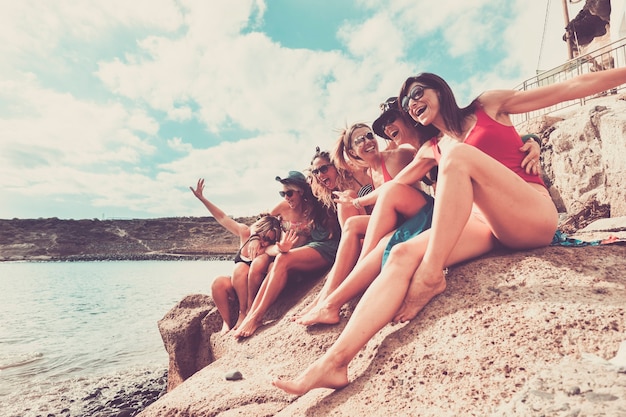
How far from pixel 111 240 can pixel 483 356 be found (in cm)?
7895

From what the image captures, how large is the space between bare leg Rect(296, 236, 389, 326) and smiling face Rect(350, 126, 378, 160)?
1.18m

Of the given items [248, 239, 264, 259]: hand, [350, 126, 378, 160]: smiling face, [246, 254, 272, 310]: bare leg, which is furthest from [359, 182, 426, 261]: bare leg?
[248, 239, 264, 259]: hand

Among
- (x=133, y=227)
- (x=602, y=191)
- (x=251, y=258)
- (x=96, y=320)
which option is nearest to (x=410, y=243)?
(x=251, y=258)

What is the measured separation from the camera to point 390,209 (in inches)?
105

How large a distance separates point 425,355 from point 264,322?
2.59 metres

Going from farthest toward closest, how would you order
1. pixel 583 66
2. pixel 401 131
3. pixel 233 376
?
pixel 583 66, pixel 401 131, pixel 233 376

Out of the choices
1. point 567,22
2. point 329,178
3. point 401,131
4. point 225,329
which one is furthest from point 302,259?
point 567,22

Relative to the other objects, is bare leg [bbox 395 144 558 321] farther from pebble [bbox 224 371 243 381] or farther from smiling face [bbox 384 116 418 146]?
pebble [bbox 224 371 243 381]

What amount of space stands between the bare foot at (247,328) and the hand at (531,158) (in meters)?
2.99

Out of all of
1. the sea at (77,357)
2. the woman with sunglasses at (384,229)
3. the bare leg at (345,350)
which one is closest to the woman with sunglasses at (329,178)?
the woman with sunglasses at (384,229)

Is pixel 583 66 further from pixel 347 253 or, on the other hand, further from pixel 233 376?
pixel 233 376

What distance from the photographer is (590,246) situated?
7.27 ft

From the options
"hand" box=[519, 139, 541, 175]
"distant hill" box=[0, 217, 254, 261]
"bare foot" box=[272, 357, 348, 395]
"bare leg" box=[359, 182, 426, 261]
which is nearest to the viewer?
"bare foot" box=[272, 357, 348, 395]

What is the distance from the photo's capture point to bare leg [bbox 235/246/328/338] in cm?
403
